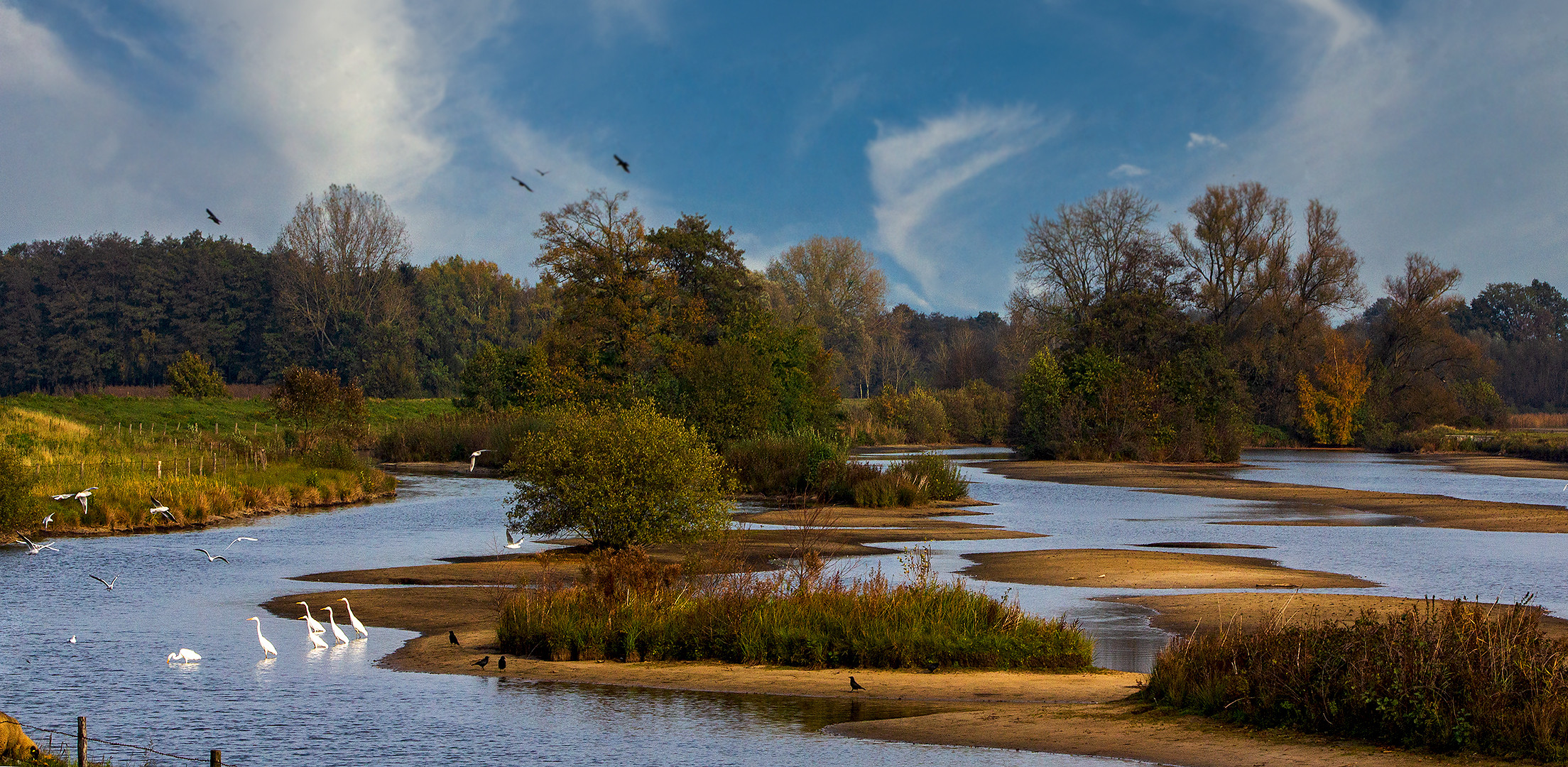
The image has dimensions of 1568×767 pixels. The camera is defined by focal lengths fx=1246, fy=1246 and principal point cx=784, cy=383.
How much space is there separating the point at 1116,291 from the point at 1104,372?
28.4 feet

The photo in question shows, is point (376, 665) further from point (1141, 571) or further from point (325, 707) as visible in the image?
point (1141, 571)

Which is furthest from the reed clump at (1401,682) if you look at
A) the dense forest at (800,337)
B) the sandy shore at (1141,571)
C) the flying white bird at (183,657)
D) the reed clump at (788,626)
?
the dense forest at (800,337)

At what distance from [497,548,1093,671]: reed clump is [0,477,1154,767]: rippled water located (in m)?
0.87

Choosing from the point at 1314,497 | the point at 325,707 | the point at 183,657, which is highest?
the point at 1314,497

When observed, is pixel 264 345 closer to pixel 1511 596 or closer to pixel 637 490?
pixel 637 490

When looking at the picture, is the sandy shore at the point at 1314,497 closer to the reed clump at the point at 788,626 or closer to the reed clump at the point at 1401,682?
the reed clump at the point at 788,626

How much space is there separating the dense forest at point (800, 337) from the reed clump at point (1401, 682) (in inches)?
1640

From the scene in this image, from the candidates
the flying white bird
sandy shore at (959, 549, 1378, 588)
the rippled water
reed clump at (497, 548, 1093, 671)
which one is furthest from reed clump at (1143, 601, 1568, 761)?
the flying white bird

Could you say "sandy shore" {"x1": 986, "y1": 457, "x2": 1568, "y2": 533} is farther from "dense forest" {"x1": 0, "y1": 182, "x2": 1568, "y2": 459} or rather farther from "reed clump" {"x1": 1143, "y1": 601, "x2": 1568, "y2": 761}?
"reed clump" {"x1": 1143, "y1": 601, "x2": 1568, "y2": 761}

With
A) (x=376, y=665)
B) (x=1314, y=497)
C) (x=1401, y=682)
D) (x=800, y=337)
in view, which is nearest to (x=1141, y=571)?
(x=1401, y=682)

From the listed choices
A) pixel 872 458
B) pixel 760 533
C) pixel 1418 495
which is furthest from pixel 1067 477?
pixel 760 533

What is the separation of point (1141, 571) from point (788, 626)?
33.6ft

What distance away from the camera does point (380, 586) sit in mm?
21109

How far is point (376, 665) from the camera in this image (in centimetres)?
1480
